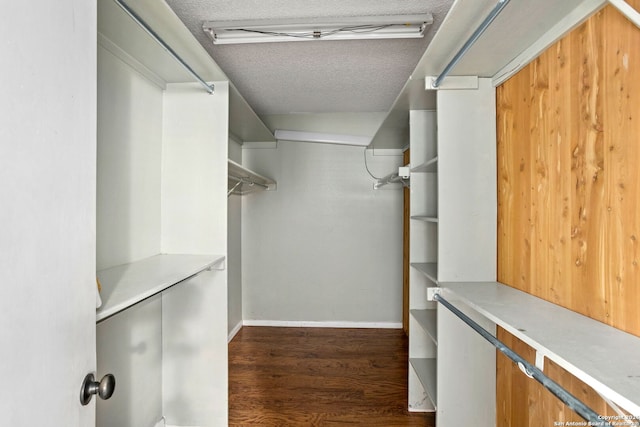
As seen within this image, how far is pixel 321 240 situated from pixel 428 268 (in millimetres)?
1599

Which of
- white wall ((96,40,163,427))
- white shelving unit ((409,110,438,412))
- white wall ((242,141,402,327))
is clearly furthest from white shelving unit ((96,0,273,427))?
white wall ((242,141,402,327))

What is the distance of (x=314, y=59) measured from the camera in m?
2.08

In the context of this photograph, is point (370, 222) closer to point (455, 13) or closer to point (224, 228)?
point (224, 228)

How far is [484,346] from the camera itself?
1562mm

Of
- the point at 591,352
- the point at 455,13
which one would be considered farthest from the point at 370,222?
the point at 591,352

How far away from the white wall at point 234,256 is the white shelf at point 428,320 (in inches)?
69.4

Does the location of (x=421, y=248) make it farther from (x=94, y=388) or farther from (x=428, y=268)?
(x=94, y=388)

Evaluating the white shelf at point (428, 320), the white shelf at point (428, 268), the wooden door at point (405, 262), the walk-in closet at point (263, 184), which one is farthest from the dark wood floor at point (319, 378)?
the white shelf at point (428, 268)

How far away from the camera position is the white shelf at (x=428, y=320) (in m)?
1.84

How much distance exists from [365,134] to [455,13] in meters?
2.30

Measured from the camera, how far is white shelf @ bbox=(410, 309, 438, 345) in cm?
184

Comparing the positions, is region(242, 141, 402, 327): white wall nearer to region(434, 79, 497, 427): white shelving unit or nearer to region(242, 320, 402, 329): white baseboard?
region(242, 320, 402, 329): white baseboard

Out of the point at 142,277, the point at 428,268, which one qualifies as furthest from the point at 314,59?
the point at 142,277

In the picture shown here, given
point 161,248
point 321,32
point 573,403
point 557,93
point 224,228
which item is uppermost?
point 321,32
